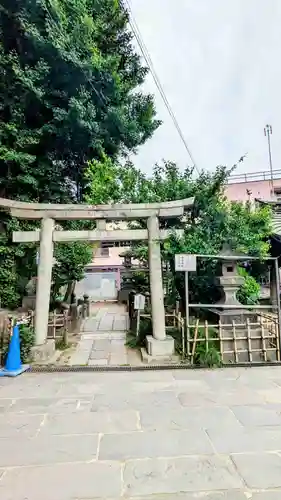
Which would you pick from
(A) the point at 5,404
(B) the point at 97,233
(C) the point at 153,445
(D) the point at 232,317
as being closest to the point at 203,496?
(C) the point at 153,445

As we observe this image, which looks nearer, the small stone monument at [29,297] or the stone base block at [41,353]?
the stone base block at [41,353]

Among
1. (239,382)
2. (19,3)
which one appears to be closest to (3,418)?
(239,382)

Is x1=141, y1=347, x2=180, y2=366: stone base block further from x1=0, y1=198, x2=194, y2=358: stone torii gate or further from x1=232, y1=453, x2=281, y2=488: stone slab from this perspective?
x1=232, y1=453, x2=281, y2=488: stone slab

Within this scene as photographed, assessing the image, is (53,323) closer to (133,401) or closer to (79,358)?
(79,358)

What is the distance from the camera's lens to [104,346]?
315 inches

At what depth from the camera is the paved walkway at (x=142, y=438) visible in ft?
8.08

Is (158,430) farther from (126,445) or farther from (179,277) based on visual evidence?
(179,277)

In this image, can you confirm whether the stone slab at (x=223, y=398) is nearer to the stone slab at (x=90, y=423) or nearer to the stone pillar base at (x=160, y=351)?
the stone slab at (x=90, y=423)

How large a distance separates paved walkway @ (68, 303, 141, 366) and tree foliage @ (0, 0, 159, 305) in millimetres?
2517

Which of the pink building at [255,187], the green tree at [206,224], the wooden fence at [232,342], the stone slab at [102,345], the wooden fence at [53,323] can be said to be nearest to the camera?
the wooden fence at [232,342]

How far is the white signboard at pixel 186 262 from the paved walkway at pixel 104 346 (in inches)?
83.3

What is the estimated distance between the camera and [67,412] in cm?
397

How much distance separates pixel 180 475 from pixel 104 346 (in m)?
5.56

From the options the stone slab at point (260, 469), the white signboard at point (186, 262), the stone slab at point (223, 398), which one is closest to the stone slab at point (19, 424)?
the stone slab at point (223, 398)
